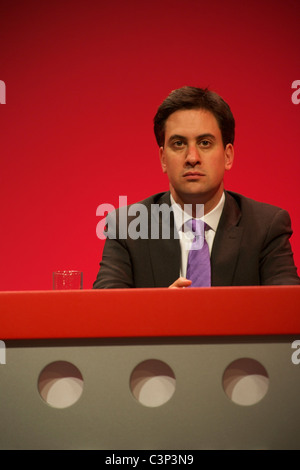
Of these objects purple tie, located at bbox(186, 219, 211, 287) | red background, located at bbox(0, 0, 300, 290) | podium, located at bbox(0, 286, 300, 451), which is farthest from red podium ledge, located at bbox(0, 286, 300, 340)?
red background, located at bbox(0, 0, 300, 290)

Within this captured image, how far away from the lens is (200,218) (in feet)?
4.93

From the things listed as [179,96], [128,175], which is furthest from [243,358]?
[128,175]

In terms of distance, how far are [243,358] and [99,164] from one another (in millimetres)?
1703

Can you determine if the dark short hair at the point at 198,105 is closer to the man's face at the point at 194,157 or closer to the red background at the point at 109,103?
the man's face at the point at 194,157

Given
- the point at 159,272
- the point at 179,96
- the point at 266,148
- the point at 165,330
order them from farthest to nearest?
the point at 266,148, the point at 179,96, the point at 159,272, the point at 165,330

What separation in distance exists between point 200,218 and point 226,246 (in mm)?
136

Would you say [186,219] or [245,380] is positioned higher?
[186,219]

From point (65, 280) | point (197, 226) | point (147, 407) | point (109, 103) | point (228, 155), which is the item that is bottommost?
point (147, 407)

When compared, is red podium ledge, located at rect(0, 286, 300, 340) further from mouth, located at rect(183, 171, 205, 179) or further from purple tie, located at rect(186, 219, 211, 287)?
mouth, located at rect(183, 171, 205, 179)

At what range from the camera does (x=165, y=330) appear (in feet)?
1.82

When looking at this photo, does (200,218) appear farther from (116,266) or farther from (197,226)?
(116,266)

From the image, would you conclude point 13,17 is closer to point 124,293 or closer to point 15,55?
point 15,55

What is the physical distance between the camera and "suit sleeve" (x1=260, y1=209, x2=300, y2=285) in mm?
1337

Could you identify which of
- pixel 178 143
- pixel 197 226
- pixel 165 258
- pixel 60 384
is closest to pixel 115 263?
pixel 165 258
